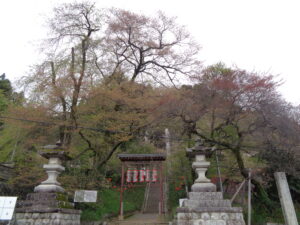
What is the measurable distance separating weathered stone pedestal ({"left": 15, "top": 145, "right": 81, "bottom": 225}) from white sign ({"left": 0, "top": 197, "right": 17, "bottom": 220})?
108 cm

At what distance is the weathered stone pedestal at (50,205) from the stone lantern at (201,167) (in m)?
4.24

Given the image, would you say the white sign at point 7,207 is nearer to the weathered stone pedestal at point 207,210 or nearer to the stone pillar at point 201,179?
the weathered stone pedestal at point 207,210

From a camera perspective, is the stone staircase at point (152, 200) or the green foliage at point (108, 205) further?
the stone staircase at point (152, 200)

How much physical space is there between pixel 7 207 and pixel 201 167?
5727mm

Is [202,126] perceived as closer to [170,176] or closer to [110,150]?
[170,176]

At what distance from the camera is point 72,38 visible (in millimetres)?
13727

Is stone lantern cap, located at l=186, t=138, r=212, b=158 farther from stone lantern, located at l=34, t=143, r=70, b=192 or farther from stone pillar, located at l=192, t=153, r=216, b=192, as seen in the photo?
stone lantern, located at l=34, t=143, r=70, b=192

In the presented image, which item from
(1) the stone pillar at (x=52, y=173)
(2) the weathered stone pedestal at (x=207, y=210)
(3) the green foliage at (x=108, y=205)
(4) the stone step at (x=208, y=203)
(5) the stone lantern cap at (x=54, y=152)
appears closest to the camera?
(2) the weathered stone pedestal at (x=207, y=210)

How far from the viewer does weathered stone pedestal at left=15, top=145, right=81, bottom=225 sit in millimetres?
7254

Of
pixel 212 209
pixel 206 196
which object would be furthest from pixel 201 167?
pixel 212 209

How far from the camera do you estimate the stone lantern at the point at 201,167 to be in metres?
7.36

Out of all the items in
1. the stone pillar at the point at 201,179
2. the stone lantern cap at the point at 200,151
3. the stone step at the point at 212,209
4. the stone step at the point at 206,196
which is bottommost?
the stone step at the point at 212,209

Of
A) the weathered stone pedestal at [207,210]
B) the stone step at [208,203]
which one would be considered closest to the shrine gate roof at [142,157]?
the weathered stone pedestal at [207,210]

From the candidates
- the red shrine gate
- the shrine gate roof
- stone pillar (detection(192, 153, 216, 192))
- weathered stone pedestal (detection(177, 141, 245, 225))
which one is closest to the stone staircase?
the red shrine gate
